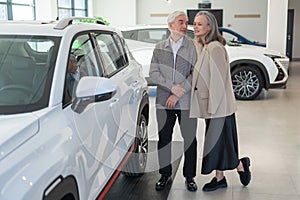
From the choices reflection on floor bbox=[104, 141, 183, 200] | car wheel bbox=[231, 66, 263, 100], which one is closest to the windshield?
reflection on floor bbox=[104, 141, 183, 200]

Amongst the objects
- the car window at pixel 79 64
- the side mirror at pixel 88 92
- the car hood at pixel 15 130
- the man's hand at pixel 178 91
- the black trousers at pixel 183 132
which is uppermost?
the car window at pixel 79 64

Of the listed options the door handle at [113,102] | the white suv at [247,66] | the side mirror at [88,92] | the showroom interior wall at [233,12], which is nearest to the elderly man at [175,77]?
the door handle at [113,102]

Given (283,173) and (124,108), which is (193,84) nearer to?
(124,108)

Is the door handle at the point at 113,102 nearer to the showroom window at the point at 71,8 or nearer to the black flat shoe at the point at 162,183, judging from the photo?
the black flat shoe at the point at 162,183

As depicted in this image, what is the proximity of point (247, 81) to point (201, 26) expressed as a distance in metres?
4.82

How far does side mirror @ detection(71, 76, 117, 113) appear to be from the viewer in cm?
205

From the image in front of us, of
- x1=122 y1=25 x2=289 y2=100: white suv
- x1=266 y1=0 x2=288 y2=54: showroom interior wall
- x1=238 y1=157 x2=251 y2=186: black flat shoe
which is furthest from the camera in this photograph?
x1=266 y1=0 x2=288 y2=54: showroom interior wall

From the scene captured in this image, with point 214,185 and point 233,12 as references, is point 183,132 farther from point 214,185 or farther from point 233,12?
point 233,12

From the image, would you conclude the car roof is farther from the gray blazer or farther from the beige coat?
the beige coat

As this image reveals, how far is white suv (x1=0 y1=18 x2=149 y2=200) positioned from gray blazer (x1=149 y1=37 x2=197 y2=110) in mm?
261

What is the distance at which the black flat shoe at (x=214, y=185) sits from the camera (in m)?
3.35

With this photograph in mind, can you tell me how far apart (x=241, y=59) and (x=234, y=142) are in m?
4.61

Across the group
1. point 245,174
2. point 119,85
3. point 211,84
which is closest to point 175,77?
point 211,84

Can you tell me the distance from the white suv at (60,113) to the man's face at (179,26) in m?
0.52
